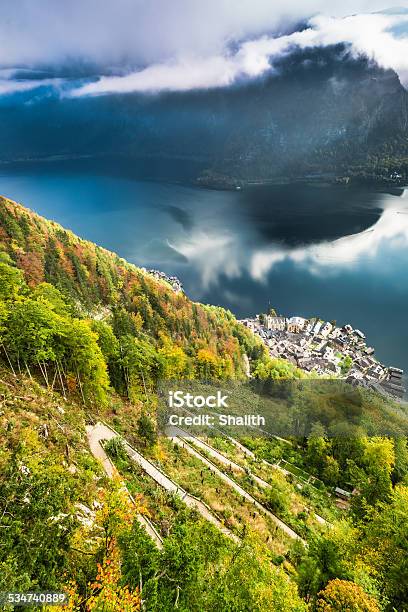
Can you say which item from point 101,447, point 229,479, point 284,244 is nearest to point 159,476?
point 101,447

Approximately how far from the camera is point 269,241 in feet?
368

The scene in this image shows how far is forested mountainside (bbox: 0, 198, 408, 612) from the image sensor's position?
9250 mm

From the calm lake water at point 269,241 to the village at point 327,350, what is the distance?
3.87 m

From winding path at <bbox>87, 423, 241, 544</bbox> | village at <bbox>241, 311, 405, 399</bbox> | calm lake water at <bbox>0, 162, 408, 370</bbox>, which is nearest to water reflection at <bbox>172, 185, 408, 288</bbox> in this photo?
calm lake water at <bbox>0, 162, 408, 370</bbox>

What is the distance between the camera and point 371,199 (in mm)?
150875

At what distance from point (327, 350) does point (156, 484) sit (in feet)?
177

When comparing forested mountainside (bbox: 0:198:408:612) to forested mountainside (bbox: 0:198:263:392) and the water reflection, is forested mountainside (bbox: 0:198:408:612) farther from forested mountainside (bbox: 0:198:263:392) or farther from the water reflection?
the water reflection

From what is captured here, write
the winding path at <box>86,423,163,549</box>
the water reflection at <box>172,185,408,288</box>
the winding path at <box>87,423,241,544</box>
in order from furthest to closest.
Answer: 1. the water reflection at <box>172,185,408,288</box>
2. the winding path at <box>87,423,241,544</box>
3. the winding path at <box>86,423,163,549</box>

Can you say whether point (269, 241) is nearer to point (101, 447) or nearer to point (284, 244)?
point (284, 244)

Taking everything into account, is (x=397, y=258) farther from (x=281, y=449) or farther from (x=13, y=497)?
(x=13, y=497)

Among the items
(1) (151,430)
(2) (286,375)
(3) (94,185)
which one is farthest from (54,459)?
(3) (94,185)

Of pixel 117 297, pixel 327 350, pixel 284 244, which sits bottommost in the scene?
pixel 327 350

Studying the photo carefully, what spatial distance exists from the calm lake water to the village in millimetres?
3868

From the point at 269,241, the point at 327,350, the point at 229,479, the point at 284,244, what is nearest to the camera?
the point at 229,479
